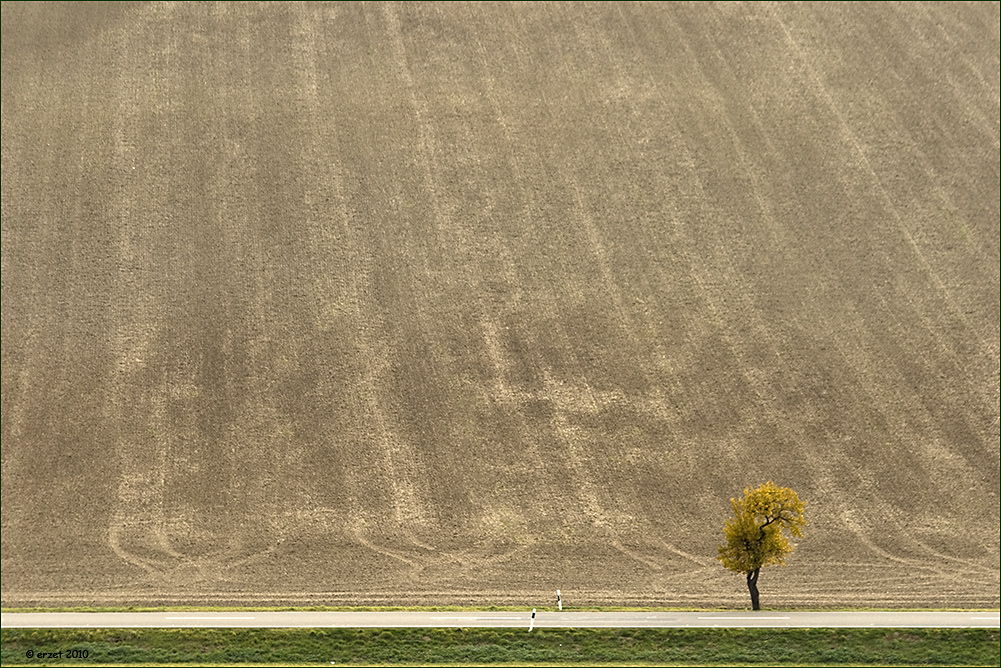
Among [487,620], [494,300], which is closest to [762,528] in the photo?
[487,620]

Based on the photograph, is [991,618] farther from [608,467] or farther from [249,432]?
[249,432]

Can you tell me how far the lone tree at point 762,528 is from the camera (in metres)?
41.3

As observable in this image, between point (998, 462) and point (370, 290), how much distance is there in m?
34.6

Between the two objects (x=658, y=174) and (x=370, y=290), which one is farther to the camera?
(x=658, y=174)

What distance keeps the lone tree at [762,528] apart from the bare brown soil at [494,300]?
3315 millimetres

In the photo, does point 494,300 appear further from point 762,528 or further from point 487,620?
point 762,528

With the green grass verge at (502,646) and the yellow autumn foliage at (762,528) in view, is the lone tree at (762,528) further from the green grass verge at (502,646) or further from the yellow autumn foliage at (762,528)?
the green grass verge at (502,646)

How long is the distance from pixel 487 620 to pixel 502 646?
170cm

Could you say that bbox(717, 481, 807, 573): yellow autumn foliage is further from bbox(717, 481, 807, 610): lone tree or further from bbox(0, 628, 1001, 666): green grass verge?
bbox(0, 628, 1001, 666): green grass verge

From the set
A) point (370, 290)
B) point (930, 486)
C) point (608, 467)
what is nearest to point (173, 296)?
point (370, 290)

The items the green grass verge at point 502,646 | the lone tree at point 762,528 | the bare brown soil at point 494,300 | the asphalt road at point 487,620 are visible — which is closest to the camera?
the green grass verge at point 502,646

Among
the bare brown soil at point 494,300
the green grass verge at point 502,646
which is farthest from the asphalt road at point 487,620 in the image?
the bare brown soil at point 494,300

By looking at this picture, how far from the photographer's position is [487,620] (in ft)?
139

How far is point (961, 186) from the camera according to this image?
212 feet
